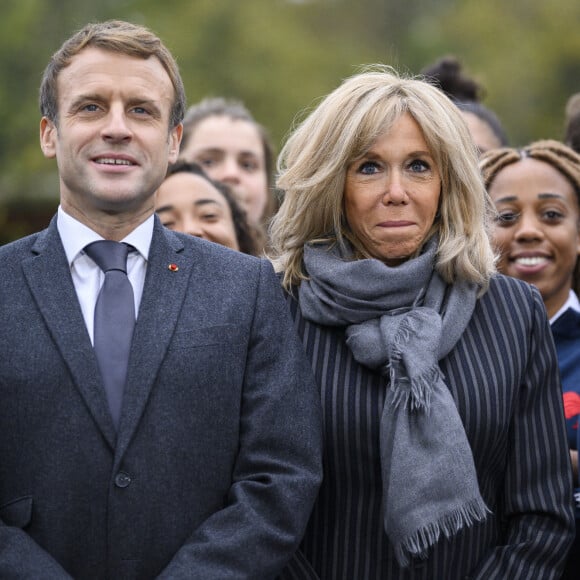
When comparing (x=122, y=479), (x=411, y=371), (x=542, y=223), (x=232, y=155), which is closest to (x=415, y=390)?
(x=411, y=371)

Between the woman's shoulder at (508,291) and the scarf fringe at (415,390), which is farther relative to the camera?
the woman's shoulder at (508,291)

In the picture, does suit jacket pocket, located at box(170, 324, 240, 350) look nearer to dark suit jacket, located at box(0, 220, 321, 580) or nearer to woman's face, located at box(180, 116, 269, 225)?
dark suit jacket, located at box(0, 220, 321, 580)

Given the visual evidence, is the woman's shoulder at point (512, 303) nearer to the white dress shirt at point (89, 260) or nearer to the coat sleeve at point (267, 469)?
the coat sleeve at point (267, 469)

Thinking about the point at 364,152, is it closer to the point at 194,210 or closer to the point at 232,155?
the point at 194,210

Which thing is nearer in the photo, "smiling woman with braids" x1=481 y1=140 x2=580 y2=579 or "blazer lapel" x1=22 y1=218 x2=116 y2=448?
"blazer lapel" x1=22 y1=218 x2=116 y2=448

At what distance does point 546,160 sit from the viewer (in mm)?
4586

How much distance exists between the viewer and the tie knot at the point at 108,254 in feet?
10.3

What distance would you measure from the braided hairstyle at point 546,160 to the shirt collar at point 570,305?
0.47 feet

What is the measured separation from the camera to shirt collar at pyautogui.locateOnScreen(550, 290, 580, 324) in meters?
4.38

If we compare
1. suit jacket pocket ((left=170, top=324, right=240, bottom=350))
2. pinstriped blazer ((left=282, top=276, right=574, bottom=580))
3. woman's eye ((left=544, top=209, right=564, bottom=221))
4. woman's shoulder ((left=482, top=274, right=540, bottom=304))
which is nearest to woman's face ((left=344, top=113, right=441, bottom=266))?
woman's shoulder ((left=482, top=274, right=540, bottom=304))

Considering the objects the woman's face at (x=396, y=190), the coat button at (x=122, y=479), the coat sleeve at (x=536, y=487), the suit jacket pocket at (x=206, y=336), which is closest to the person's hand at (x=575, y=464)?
the coat sleeve at (x=536, y=487)

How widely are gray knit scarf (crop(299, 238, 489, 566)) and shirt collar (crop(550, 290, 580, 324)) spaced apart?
3.50 ft

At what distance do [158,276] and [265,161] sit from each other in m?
3.40

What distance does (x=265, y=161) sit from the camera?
6.50 metres
